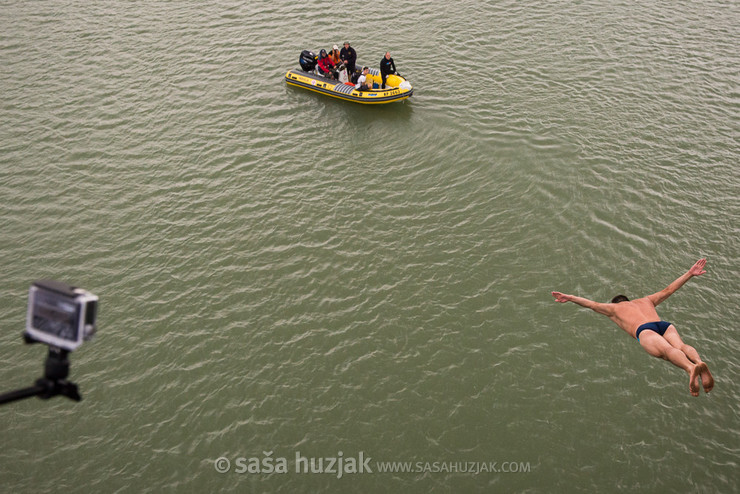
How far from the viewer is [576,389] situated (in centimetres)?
1214

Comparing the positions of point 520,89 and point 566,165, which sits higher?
point 520,89

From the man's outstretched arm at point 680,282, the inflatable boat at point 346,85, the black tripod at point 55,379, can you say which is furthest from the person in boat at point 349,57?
the black tripod at point 55,379

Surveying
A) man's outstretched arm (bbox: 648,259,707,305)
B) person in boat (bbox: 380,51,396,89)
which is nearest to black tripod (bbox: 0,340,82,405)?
man's outstretched arm (bbox: 648,259,707,305)

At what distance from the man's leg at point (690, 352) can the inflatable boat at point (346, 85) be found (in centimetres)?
1298

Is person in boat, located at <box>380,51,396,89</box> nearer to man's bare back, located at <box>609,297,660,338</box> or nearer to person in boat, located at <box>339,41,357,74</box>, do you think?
person in boat, located at <box>339,41,357,74</box>

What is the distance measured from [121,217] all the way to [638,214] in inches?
614

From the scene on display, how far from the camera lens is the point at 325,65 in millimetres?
21344

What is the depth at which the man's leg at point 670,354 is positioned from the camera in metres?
8.19

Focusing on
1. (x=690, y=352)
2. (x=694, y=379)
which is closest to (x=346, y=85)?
(x=690, y=352)

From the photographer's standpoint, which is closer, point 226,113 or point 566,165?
point 566,165

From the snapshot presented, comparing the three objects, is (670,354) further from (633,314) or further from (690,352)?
(633,314)

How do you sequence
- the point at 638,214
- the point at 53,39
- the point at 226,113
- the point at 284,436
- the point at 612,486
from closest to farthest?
the point at 612,486
the point at 284,436
the point at 638,214
the point at 226,113
the point at 53,39

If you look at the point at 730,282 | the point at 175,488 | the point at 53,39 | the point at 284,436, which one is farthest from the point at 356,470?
the point at 53,39

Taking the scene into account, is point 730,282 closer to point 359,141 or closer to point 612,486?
point 612,486
